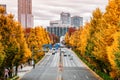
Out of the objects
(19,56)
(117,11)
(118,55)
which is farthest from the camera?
(19,56)

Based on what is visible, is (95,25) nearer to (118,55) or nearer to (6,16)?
(6,16)

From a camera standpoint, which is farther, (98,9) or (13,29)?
(98,9)

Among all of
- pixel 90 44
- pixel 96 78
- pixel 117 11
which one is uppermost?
pixel 117 11

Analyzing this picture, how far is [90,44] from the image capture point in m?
73.7

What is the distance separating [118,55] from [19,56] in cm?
2606

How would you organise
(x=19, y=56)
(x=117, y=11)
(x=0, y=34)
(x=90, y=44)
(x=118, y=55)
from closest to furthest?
1. (x=118, y=55)
2. (x=117, y=11)
3. (x=0, y=34)
4. (x=19, y=56)
5. (x=90, y=44)

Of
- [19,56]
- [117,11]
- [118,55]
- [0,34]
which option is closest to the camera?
[118,55]

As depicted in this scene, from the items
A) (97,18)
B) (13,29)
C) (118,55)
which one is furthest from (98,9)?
(118,55)

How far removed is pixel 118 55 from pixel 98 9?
37392 millimetres

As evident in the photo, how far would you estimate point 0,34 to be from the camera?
57.1m

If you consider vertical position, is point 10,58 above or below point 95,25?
below

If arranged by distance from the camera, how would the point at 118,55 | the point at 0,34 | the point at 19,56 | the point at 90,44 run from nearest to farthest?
the point at 118,55 < the point at 0,34 < the point at 19,56 < the point at 90,44

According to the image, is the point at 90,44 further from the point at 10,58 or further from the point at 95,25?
the point at 10,58

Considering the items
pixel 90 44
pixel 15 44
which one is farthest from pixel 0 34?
pixel 90 44
